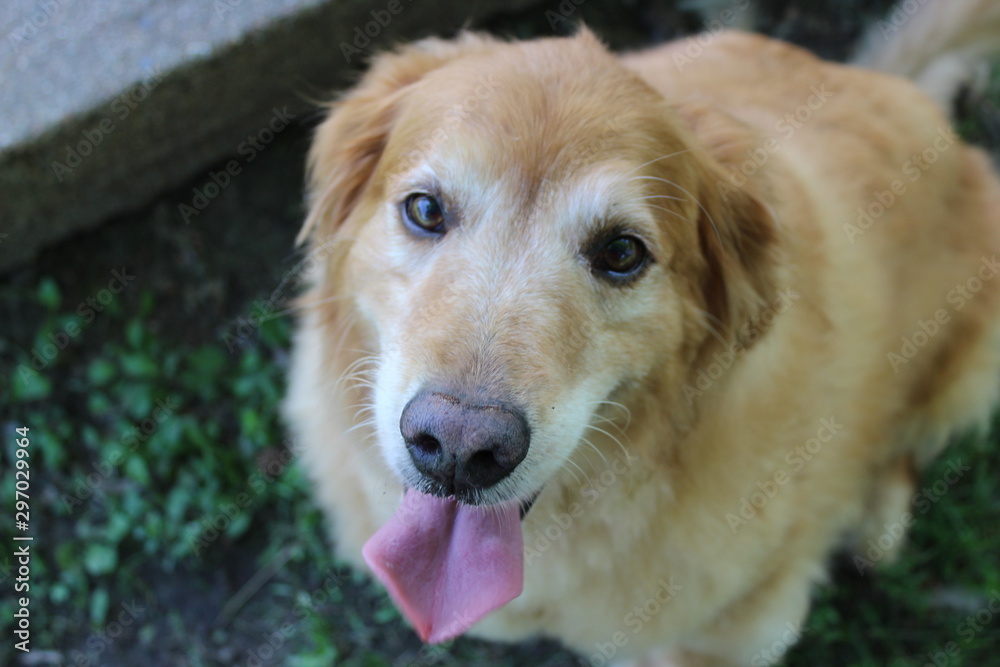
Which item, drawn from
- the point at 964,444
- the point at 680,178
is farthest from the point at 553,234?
the point at 964,444

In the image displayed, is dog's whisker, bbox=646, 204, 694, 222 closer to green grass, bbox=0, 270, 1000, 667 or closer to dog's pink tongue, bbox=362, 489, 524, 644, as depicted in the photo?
dog's pink tongue, bbox=362, 489, 524, 644

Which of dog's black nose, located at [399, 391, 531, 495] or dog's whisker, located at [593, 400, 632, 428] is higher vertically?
dog's black nose, located at [399, 391, 531, 495]

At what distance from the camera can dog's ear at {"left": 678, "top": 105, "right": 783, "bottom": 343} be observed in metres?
2.33

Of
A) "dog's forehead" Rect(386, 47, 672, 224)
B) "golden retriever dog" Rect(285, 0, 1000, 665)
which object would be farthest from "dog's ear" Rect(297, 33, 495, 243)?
"dog's forehead" Rect(386, 47, 672, 224)

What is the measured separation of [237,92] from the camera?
137 inches

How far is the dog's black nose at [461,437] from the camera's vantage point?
5.69 feet

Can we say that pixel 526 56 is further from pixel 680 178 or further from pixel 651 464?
pixel 651 464

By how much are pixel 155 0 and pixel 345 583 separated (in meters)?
2.75

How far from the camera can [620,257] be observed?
216cm

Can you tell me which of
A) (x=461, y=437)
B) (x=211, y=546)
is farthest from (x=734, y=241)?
(x=211, y=546)

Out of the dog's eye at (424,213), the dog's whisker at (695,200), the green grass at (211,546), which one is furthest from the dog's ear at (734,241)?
the green grass at (211,546)

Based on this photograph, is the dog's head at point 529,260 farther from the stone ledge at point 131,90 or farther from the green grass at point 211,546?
the green grass at point 211,546

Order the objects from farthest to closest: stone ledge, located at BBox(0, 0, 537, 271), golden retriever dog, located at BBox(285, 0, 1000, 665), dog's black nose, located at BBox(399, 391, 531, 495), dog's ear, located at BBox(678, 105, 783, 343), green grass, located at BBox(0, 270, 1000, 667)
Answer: green grass, located at BBox(0, 270, 1000, 667)
stone ledge, located at BBox(0, 0, 537, 271)
dog's ear, located at BBox(678, 105, 783, 343)
golden retriever dog, located at BBox(285, 0, 1000, 665)
dog's black nose, located at BBox(399, 391, 531, 495)

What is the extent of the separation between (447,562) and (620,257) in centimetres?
98
